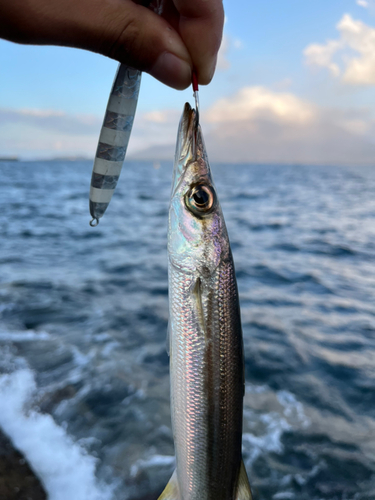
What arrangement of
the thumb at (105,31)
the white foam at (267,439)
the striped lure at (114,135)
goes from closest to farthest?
the thumb at (105,31), the striped lure at (114,135), the white foam at (267,439)

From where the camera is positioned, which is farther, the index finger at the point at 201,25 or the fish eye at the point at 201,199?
the fish eye at the point at 201,199

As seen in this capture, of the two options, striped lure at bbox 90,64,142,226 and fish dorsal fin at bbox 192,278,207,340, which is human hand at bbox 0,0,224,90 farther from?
fish dorsal fin at bbox 192,278,207,340

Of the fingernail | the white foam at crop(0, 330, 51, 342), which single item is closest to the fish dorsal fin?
the fingernail

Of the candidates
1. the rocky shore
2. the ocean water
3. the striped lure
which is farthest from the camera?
the ocean water

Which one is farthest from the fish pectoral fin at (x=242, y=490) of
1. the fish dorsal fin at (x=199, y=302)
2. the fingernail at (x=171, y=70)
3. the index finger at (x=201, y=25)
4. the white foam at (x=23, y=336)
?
the white foam at (x=23, y=336)

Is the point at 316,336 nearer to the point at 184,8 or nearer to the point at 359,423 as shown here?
the point at 359,423

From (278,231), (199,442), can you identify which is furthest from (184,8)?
(278,231)

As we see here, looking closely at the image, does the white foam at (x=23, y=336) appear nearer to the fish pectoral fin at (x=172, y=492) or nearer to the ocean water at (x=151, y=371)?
the ocean water at (x=151, y=371)
